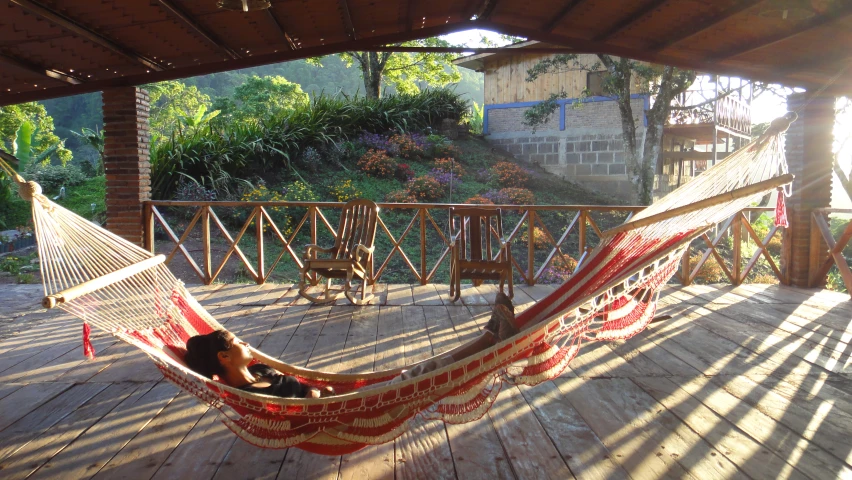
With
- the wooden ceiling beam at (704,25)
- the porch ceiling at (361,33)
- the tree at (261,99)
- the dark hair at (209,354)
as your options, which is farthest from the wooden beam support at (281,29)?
the tree at (261,99)

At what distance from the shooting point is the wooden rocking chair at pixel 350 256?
4.30 metres

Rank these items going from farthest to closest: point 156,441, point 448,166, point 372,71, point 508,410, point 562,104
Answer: point 372,71, point 562,104, point 448,166, point 508,410, point 156,441

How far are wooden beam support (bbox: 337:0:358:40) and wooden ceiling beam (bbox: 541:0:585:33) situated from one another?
140 centimetres

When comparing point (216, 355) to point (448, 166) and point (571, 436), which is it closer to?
point (571, 436)

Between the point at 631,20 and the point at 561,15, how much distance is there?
47 cm

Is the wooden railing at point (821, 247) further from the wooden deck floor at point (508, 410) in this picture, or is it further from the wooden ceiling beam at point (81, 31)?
the wooden ceiling beam at point (81, 31)

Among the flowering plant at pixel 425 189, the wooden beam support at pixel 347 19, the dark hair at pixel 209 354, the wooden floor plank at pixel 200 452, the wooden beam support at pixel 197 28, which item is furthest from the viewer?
the flowering plant at pixel 425 189

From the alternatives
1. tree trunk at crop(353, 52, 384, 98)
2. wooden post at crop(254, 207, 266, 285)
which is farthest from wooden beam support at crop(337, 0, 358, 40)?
tree trunk at crop(353, 52, 384, 98)

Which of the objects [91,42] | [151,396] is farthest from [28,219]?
[151,396]

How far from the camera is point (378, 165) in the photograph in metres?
10.8

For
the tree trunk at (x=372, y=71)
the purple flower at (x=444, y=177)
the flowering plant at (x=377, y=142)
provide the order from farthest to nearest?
the tree trunk at (x=372, y=71) < the flowering plant at (x=377, y=142) < the purple flower at (x=444, y=177)

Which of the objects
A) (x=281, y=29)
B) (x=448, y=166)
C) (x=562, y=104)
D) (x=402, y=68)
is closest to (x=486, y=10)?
(x=281, y=29)

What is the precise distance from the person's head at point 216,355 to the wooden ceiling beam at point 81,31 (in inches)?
76.9

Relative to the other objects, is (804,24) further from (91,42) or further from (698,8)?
(91,42)
